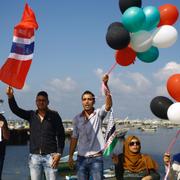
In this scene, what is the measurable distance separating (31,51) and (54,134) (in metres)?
1.53

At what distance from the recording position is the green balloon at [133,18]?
5811 mm

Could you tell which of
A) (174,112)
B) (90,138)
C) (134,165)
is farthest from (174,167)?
(90,138)

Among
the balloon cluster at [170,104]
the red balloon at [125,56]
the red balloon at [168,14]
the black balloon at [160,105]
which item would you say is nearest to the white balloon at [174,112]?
the balloon cluster at [170,104]

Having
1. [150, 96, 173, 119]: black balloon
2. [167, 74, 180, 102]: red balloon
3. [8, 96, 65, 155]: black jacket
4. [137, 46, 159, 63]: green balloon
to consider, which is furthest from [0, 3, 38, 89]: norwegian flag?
[167, 74, 180, 102]: red balloon

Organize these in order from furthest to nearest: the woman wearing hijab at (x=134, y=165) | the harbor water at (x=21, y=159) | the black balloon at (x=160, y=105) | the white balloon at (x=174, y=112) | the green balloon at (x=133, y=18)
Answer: the harbor water at (x=21, y=159) → the green balloon at (x=133, y=18) → the woman wearing hijab at (x=134, y=165) → the black balloon at (x=160, y=105) → the white balloon at (x=174, y=112)

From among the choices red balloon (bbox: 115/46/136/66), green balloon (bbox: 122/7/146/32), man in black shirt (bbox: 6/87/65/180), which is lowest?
man in black shirt (bbox: 6/87/65/180)

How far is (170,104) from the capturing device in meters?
5.57

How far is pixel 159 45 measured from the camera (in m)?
6.23

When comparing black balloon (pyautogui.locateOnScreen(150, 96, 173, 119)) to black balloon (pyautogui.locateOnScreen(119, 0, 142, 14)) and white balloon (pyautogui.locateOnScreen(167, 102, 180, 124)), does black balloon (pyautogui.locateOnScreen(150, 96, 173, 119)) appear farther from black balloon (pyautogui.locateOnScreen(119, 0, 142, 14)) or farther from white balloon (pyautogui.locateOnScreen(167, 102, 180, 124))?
black balloon (pyautogui.locateOnScreen(119, 0, 142, 14))

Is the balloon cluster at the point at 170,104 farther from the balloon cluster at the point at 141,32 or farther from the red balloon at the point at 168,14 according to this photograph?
the red balloon at the point at 168,14

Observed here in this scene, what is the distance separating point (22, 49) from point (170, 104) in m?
2.67

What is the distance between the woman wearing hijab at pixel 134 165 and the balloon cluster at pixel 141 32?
143 centimetres

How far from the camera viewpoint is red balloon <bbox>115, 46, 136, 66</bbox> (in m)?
6.32

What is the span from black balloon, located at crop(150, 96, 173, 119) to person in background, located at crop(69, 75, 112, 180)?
68 centimetres
